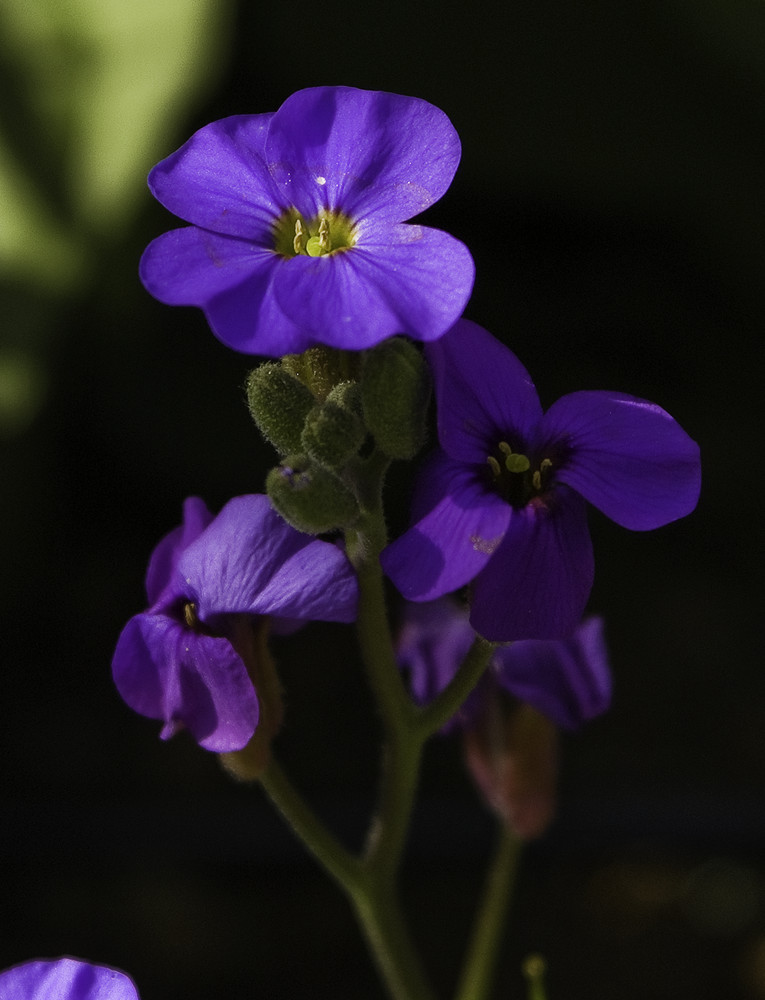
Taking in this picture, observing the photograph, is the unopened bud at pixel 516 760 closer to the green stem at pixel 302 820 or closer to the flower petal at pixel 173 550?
the green stem at pixel 302 820

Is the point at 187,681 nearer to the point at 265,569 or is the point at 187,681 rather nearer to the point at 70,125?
the point at 265,569

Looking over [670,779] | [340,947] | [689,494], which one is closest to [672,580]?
[670,779]

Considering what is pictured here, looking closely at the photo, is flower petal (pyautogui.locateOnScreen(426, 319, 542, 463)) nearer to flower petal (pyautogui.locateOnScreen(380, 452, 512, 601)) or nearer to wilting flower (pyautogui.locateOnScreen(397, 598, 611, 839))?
flower petal (pyautogui.locateOnScreen(380, 452, 512, 601))

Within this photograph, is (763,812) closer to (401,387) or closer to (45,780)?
(45,780)

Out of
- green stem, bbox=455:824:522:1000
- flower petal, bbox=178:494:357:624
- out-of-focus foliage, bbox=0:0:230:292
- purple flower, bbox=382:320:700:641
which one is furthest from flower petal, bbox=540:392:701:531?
out-of-focus foliage, bbox=0:0:230:292

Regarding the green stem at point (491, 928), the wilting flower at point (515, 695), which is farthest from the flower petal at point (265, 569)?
the green stem at point (491, 928)

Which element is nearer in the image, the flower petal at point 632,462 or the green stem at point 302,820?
the flower petal at point 632,462
